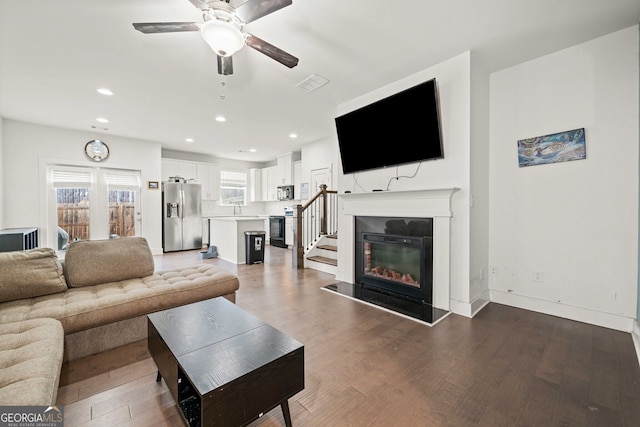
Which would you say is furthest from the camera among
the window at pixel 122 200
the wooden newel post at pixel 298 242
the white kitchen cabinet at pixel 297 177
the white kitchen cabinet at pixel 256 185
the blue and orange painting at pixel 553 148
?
the white kitchen cabinet at pixel 256 185

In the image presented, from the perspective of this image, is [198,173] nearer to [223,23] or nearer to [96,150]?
[96,150]

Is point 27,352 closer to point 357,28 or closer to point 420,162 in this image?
point 357,28

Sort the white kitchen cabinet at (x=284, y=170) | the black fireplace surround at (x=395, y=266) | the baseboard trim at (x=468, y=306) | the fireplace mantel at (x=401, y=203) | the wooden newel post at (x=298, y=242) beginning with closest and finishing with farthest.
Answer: the baseboard trim at (x=468, y=306) < the fireplace mantel at (x=401, y=203) < the black fireplace surround at (x=395, y=266) < the wooden newel post at (x=298, y=242) < the white kitchen cabinet at (x=284, y=170)

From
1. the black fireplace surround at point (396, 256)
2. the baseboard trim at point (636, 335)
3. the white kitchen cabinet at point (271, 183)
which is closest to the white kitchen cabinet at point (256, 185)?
the white kitchen cabinet at point (271, 183)

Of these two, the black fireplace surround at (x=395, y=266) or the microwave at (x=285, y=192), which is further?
the microwave at (x=285, y=192)

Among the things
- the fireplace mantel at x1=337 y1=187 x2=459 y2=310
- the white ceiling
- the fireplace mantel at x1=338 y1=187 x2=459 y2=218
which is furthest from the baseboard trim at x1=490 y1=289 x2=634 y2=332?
the white ceiling

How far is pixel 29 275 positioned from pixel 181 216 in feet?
16.8

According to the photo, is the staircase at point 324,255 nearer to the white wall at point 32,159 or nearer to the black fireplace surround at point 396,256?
the black fireplace surround at point 396,256

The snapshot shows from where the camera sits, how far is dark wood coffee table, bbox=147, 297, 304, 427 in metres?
1.11

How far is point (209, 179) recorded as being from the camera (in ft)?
25.8

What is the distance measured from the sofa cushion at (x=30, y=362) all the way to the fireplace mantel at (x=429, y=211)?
306 centimetres

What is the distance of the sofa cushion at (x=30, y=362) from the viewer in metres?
1.03

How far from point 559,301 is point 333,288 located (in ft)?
8.13

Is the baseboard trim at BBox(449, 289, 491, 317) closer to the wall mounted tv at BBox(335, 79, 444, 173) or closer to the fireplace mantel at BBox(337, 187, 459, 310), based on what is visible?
the fireplace mantel at BBox(337, 187, 459, 310)
